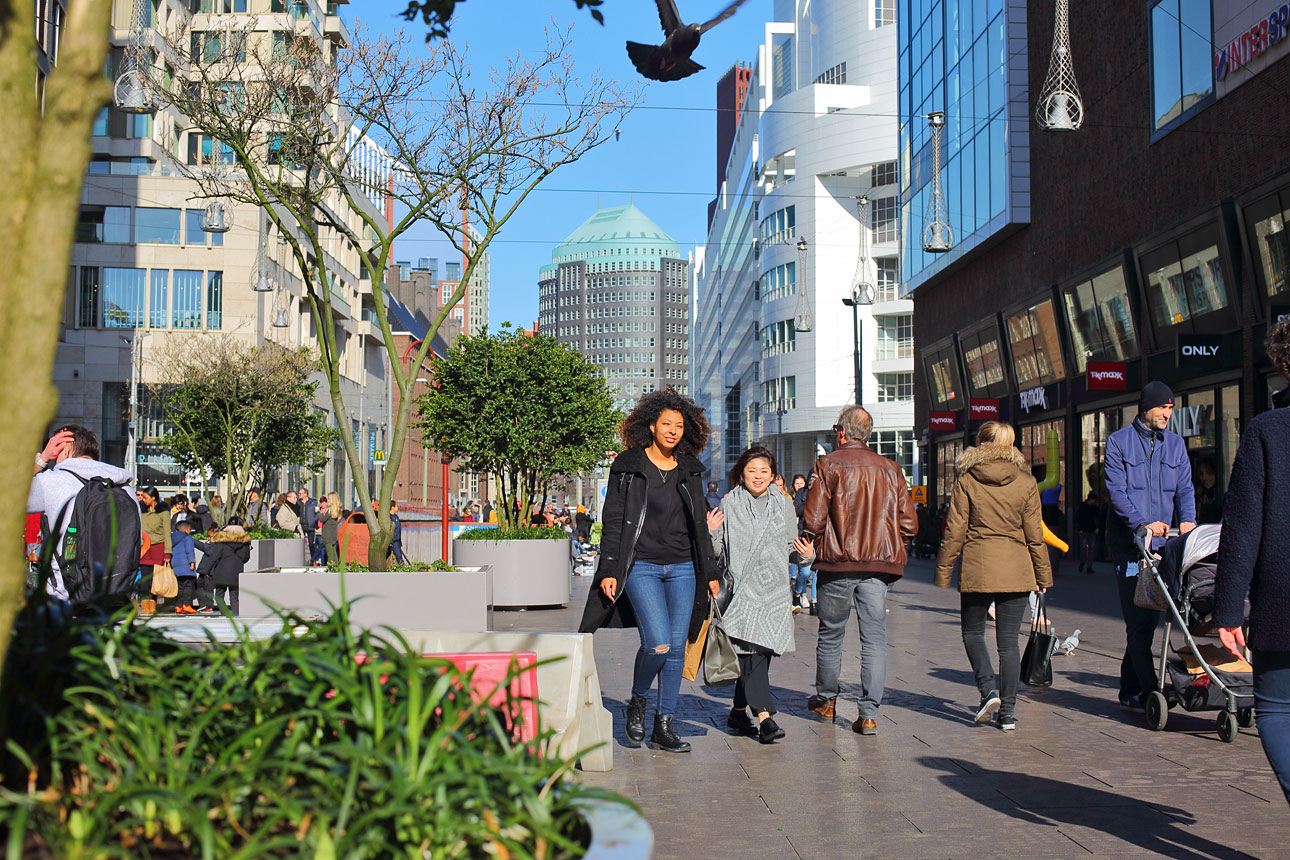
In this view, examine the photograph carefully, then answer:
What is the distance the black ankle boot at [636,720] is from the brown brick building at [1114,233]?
12.9 metres

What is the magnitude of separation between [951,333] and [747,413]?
51.4m

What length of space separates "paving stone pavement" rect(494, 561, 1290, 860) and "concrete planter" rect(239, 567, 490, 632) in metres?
2.36

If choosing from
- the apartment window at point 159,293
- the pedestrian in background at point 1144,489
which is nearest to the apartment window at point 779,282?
the apartment window at point 159,293

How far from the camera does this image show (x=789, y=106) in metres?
79.6

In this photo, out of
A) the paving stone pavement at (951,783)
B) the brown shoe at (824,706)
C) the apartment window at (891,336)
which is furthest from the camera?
the apartment window at (891,336)

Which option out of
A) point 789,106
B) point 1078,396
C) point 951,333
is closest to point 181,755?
point 1078,396

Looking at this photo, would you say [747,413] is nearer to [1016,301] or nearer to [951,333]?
[951,333]

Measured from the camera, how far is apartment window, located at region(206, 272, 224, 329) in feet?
185

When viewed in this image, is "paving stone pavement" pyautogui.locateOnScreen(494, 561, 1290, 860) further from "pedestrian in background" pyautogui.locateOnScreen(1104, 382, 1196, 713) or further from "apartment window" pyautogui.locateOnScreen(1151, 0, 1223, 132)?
"apartment window" pyautogui.locateOnScreen(1151, 0, 1223, 132)

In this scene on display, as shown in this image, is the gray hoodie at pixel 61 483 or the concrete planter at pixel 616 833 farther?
the gray hoodie at pixel 61 483

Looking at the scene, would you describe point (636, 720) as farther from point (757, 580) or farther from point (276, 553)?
point (276, 553)

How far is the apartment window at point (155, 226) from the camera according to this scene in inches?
2201

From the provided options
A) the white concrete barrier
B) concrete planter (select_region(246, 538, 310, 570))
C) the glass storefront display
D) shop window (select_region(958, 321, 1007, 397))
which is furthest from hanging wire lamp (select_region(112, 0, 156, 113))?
the glass storefront display

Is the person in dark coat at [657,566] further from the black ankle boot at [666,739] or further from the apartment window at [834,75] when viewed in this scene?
the apartment window at [834,75]
